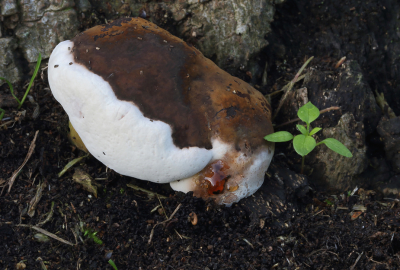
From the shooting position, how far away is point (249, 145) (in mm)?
2902

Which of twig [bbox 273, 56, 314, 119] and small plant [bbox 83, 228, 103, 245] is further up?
twig [bbox 273, 56, 314, 119]

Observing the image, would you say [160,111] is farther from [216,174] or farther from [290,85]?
[290,85]

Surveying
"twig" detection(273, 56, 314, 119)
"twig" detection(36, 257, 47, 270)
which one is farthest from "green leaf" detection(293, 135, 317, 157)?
"twig" detection(36, 257, 47, 270)

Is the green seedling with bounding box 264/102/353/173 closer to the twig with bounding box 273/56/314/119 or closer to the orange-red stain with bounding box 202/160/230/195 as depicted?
the orange-red stain with bounding box 202/160/230/195

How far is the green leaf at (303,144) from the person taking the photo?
9.31 ft

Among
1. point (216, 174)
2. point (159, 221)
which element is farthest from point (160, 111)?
point (159, 221)

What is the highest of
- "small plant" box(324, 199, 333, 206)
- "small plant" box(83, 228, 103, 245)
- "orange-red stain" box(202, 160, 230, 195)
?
"orange-red stain" box(202, 160, 230, 195)

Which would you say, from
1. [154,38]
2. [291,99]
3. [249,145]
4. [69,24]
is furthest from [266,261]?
[69,24]

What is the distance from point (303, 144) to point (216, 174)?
2.67 feet

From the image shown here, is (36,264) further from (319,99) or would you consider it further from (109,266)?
(319,99)

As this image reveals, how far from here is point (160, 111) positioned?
2689 millimetres

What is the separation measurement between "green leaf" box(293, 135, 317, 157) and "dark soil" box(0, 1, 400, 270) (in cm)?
54

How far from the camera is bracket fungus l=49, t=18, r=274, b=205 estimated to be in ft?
8.70

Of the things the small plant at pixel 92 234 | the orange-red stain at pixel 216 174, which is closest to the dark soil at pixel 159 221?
the small plant at pixel 92 234
